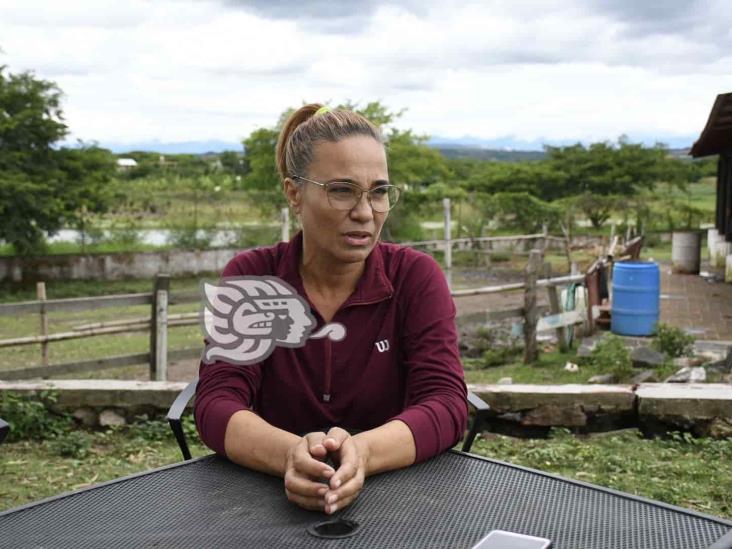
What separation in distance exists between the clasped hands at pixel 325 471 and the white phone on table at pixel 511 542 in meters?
0.35

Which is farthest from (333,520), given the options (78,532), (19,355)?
(19,355)

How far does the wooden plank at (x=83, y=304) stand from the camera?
693 cm

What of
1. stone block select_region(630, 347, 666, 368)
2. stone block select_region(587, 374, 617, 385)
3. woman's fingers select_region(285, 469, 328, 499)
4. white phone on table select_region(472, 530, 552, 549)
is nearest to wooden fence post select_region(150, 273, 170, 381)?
stone block select_region(587, 374, 617, 385)

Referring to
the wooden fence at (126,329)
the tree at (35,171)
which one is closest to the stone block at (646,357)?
the wooden fence at (126,329)

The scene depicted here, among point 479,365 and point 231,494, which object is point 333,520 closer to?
point 231,494

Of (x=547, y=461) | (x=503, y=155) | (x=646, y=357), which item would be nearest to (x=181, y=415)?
(x=547, y=461)

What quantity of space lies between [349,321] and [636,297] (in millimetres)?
7736

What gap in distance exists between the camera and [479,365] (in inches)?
344

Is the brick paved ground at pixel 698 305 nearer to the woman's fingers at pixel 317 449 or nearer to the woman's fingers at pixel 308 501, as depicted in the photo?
the woman's fingers at pixel 317 449

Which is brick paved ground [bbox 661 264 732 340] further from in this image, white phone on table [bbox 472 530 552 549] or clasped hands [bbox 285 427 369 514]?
white phone on table [bbox 472 530 552 549]

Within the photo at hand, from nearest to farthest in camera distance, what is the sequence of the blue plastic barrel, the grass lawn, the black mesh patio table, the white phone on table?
the white phone on table → the black mesh patio table → the grass lawn → the blue plastic barrel

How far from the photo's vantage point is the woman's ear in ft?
7.22

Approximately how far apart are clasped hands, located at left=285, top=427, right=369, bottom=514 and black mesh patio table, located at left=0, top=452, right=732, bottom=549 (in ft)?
0.10

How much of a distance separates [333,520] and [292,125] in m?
1.21
